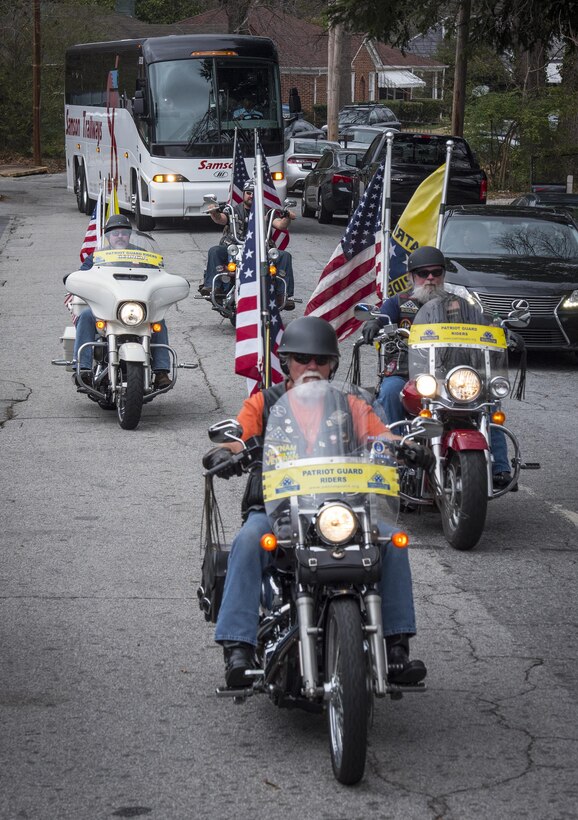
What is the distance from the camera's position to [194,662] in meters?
6.15

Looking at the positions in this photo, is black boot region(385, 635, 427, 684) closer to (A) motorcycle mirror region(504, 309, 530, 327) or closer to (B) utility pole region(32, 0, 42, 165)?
(A) motorcycle mirror region(504, 309, 530, 327)

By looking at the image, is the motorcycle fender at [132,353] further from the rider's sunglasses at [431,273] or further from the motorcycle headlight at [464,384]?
the motorcycle headlight at [464,384]

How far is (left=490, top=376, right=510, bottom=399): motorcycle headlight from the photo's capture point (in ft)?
27.1

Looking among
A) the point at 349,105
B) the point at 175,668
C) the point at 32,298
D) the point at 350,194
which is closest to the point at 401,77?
the point at 349,105

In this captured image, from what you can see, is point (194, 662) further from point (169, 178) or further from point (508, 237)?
point (169, 178)

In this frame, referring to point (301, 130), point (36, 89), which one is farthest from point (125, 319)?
point (301, 130)

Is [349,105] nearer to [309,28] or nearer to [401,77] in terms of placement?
[309,28]

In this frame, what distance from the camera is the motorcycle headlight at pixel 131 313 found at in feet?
37.8

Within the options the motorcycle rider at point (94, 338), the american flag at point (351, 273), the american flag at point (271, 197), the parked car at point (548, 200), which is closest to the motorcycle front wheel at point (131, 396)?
the motorcycle rider at point (94, 338)

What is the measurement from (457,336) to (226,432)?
128 inches

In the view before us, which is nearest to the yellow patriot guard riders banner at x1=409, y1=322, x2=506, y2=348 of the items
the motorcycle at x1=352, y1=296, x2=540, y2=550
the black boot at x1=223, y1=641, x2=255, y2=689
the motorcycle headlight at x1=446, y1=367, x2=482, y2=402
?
the motorcycle at x1=352, y1=296, x2=540, y2=550

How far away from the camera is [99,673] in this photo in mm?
5992

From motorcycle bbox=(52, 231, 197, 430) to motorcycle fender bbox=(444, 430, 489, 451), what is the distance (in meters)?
3.80

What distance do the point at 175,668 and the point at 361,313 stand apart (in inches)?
142
